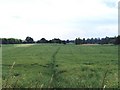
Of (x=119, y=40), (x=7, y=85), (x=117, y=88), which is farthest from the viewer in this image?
(x=119, y=40)

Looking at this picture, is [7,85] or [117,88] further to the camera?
[117,88]

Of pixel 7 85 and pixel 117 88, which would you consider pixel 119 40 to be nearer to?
pixel 117 88

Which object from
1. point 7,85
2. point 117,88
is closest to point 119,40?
point 117,88

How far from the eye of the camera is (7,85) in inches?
221

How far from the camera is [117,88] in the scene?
1574 cm

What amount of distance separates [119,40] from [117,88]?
464ft

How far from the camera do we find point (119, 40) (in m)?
Result: 155

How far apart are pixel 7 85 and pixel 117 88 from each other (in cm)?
1070

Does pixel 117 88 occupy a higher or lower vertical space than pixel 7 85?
lower

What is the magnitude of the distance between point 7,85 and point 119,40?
15193cm

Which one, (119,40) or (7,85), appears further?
(119,40)

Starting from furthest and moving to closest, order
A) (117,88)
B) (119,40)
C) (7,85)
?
(119,40) → (117,88) → (7,85)
